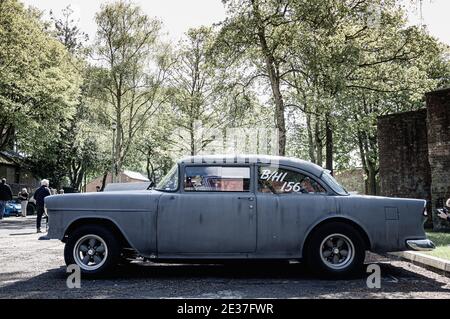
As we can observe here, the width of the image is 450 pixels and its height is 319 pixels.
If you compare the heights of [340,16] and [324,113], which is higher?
[340,16]

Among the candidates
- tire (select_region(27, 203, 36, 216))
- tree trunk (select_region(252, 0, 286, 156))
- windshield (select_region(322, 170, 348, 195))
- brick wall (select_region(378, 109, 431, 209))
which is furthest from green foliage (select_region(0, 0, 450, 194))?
windshield (select_region(322, 170, 348, 195))

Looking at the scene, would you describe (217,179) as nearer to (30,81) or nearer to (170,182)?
(170,182)

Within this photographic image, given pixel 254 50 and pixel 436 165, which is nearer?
pixel 436 165

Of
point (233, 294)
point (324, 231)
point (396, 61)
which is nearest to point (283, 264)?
point (324, 231)

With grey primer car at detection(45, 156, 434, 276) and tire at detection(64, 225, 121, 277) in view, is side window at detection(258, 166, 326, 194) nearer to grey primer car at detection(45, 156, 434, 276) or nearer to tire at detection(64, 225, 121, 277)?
grey primer car at detection(45, 156, 434, 276)

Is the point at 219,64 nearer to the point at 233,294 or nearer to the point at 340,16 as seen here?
the point at 340,16

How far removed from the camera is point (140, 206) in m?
6.80

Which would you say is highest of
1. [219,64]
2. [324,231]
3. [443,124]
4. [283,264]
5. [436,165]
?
A: [219,64]

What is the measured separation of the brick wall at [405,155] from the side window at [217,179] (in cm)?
1236

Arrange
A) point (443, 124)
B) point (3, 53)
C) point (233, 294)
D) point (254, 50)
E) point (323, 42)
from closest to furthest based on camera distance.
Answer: point (233, 294) → point (443, 124) → point (323, 42) → point (254, 50) → point (3, 53)

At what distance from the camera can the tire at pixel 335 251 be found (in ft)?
21.8

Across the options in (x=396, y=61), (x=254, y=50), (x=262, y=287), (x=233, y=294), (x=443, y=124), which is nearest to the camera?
(x=233, y=294)

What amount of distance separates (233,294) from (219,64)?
17923 mm

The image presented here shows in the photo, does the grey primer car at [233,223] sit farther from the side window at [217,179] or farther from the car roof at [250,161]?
the car roof at [250,161]
